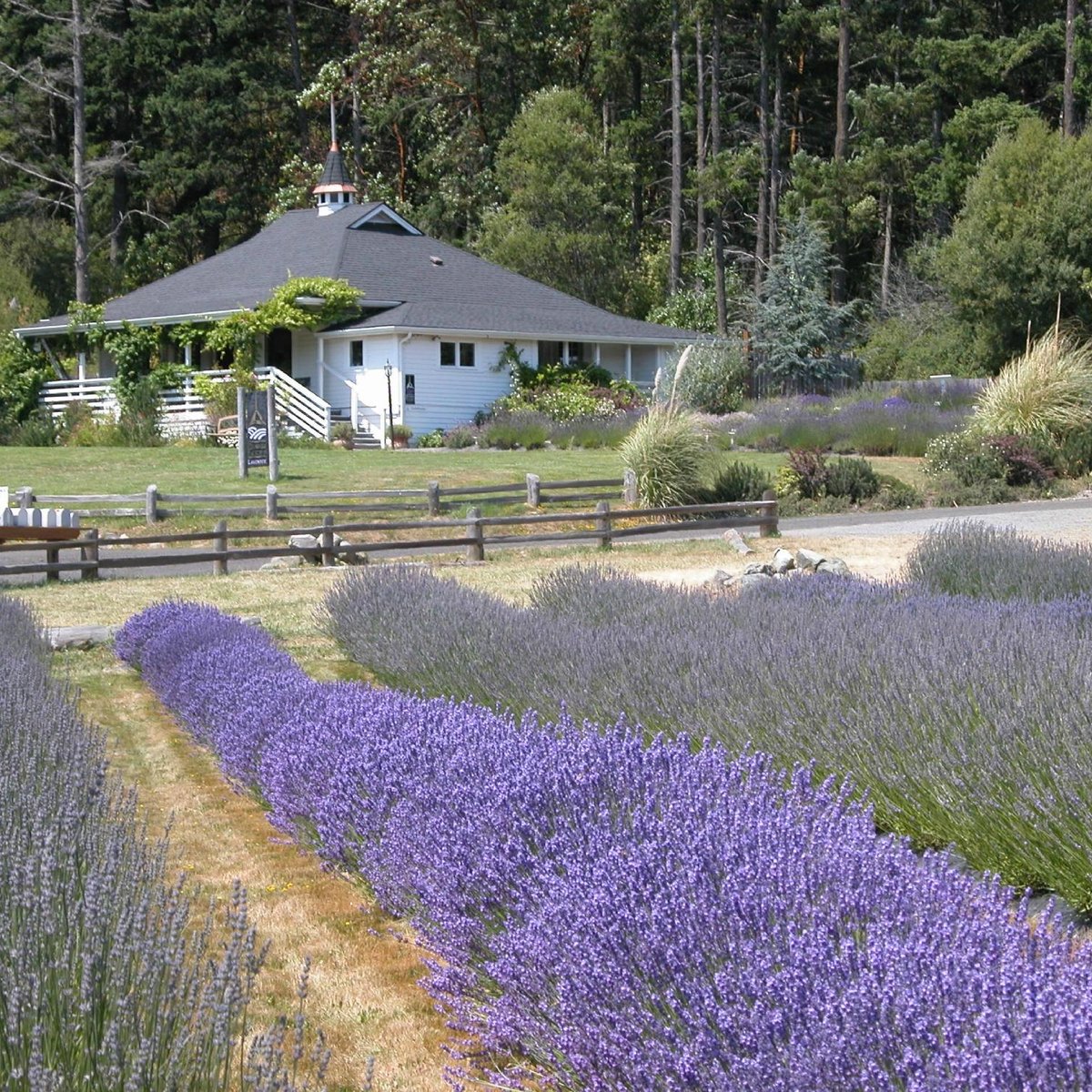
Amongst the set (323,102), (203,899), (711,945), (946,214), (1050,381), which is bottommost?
(203,899)

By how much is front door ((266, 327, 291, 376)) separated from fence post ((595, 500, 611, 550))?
20.4 meters

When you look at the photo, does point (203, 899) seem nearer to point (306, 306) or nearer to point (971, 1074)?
point (971, 1074)

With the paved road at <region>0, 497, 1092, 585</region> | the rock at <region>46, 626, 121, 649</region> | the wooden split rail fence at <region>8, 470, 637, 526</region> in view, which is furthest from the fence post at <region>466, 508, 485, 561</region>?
the rock at <region>46, 626, 121, 649</region>

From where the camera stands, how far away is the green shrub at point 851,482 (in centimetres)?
2212

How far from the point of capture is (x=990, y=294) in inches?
1500

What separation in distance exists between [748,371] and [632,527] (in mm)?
22242

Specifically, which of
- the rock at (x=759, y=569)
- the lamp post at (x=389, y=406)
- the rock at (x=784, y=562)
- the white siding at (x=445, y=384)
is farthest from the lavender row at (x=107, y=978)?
the white siding at (x=445, y=384)

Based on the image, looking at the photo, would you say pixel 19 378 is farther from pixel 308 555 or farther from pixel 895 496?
pixel 895 496

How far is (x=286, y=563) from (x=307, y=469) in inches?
352

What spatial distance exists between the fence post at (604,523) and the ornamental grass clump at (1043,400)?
8943mm

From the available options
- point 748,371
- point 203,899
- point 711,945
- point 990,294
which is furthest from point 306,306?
point 711,945

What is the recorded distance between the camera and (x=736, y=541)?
18.2 m

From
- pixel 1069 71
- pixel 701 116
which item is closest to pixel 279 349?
pixel 701 116

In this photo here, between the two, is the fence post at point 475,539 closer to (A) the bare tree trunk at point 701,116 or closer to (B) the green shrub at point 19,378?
(B) the green shrub at point 19,378
